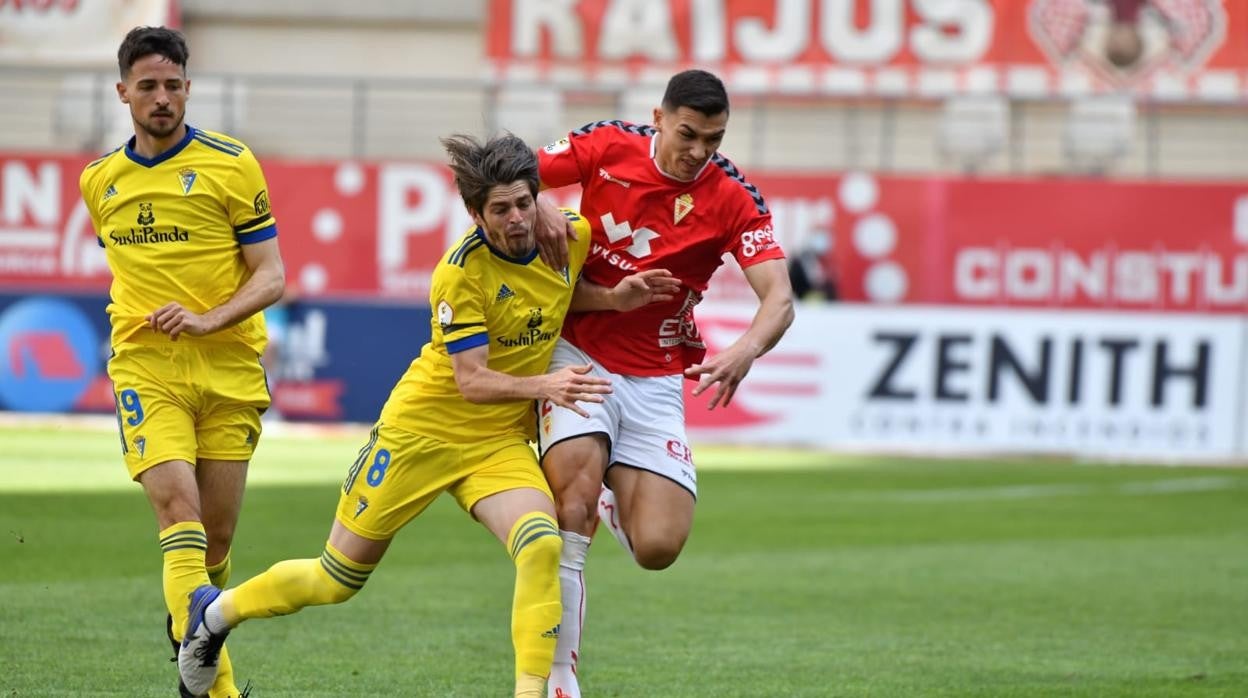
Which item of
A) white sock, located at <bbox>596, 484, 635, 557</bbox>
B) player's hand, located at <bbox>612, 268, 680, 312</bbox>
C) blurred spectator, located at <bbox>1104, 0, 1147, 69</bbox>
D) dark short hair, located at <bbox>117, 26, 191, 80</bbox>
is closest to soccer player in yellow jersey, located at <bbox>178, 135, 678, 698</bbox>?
player's hand, located at <bbox>612, 268, 680, 312</bbox>

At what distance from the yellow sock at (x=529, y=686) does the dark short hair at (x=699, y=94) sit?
2.10 meters

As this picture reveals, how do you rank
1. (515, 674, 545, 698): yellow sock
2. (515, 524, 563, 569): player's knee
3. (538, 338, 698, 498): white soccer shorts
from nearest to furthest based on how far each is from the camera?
(515, 674, 545, 698): yellow sock, (515, 524, 563, 569): player's knee, (538, 338, 698, 498): white soccer shorts

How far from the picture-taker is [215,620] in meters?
6.44

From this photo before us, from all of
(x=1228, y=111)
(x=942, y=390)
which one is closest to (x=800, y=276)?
(x=942, y=390)

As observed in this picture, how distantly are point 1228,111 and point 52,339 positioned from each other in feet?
52.3

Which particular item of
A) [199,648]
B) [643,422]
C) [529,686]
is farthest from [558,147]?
[199,648]

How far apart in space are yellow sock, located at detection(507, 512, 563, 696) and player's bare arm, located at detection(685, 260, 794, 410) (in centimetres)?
72

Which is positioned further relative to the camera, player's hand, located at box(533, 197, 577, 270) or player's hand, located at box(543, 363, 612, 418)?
player's hand, located at box(533, 197, 577, 270)

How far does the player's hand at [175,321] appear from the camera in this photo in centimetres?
664

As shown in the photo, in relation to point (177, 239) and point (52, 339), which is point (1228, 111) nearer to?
point (52, 339)

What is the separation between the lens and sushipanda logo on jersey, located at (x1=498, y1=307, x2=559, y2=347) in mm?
6648

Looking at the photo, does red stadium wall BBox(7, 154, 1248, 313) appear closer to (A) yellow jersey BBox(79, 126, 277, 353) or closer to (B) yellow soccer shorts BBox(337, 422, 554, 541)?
(A) yellow jersey BBox(79, 126, 277, 353)

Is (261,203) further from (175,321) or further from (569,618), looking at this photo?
(569,618)

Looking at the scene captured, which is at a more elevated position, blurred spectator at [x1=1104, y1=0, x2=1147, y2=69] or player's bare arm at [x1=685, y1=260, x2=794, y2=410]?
blurred spectator at [x1=1104, y1=0, x2=1147, y2=69]
